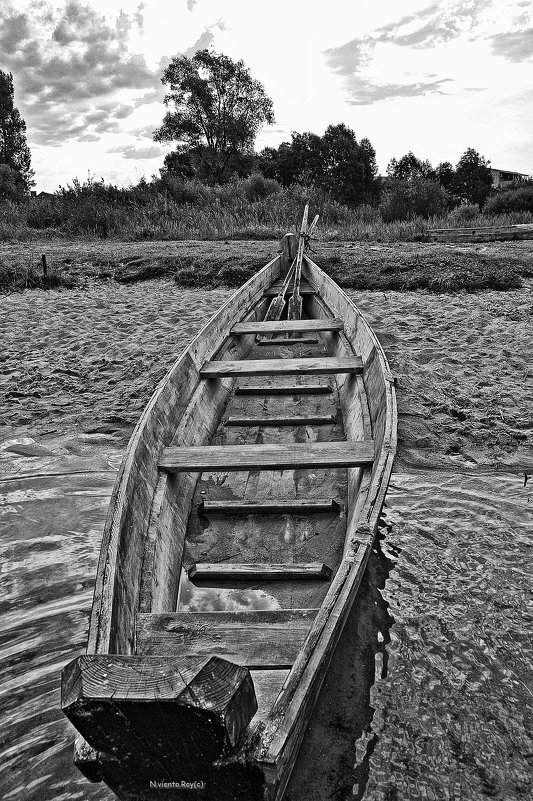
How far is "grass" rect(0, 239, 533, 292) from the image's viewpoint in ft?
29.0

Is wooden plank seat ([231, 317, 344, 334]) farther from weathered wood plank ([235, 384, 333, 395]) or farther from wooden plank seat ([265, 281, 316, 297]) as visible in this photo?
wooden plank seat ([265, 281, 316, 297])

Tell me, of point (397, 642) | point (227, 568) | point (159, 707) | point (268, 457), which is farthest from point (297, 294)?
point (159, 707)

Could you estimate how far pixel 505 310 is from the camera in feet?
23.7

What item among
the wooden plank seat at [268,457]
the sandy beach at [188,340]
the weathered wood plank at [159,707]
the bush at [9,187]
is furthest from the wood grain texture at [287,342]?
the bush at [9,187]

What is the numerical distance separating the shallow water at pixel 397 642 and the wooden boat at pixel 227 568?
0.30 m

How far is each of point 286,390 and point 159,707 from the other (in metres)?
3.58

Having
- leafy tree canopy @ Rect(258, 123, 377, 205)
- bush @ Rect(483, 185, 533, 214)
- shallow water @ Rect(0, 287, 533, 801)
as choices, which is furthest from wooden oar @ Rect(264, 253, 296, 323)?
leafy tree canopy @ Rect(258, 123, 377, 205)

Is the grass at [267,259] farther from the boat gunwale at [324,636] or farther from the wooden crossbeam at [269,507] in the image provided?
the boat gunwale at [324,636]

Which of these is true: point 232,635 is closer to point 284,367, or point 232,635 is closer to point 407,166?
point 284,367

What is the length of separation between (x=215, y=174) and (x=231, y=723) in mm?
38274

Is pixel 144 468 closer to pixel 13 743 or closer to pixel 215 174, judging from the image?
pixel 13 743

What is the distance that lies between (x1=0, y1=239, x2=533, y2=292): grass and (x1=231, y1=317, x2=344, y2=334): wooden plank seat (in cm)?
331

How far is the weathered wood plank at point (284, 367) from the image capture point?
4471 mm

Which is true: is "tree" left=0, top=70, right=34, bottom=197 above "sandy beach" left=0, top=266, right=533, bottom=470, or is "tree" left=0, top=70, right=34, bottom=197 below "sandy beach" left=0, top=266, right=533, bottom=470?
above
